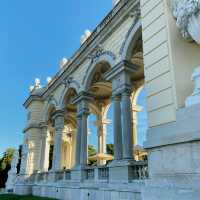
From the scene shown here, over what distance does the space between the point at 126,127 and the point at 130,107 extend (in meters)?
1.09

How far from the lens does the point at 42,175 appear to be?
2133 cm

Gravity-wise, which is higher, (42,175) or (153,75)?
(153,75)

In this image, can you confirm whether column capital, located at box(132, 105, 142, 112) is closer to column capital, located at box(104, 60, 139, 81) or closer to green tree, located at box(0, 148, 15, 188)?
column capital, located at box(104, 60, 139, 81)

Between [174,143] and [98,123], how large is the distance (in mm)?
19761

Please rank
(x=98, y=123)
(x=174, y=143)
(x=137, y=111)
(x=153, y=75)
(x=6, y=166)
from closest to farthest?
(x=174, y=143), (x=153, y=75), (x=137, y=111), (x=98, y=123), (x=6, y=166)

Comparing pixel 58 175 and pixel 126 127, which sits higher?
pixel 126 127

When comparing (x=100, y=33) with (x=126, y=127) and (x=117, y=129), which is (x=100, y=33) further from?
(x=126, y=127)

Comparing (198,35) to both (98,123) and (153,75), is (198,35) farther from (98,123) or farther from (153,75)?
(98,123)

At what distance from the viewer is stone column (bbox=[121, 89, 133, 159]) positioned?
11164mm

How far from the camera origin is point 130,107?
1211 cm

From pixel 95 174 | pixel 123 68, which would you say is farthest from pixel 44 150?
pixel 123 68

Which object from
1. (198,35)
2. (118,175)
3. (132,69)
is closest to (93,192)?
(118,175)

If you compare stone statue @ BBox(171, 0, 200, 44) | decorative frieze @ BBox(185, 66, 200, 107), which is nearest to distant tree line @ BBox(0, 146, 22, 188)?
decorative frieze @ BBox(185, 66, 200, 107)

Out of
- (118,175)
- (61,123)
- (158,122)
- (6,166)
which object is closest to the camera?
(158,122)
